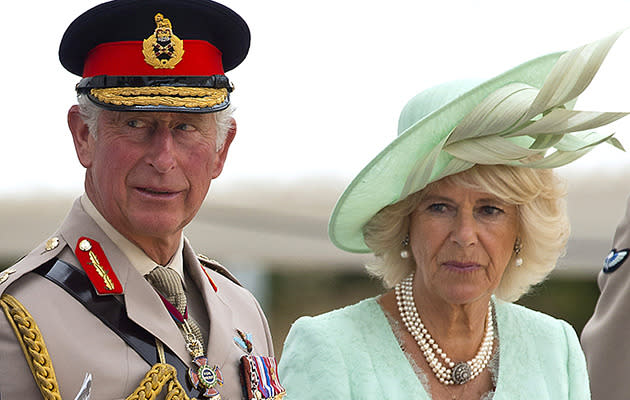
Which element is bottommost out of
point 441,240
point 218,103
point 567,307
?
point 567,307

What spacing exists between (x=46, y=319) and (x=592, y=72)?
1.71 m

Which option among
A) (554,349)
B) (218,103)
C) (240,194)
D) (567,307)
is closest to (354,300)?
(240,194)

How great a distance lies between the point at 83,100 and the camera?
241cm

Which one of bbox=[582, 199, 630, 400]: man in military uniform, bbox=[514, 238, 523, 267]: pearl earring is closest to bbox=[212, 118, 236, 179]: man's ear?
bbox=[514, 238, 523, 267]: pearl earring

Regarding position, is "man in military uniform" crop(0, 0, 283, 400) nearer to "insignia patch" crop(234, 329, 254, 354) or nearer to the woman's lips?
"insignia patch" crop(234, 329, 254, 354)

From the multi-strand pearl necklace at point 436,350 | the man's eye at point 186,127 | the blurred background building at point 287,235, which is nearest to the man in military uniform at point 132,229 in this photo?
the man's eye at point 186,127

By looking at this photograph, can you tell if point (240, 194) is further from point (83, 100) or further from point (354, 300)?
point (83, 100)

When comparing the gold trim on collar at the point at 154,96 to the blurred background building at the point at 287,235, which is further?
the blurred background building at the point at 287,235

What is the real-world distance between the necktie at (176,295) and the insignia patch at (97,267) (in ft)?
0.40

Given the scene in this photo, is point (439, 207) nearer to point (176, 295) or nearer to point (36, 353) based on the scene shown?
point (176, 295)

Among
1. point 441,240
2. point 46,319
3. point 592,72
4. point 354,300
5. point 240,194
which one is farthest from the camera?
point 354,300

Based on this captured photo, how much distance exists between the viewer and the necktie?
2443 mm

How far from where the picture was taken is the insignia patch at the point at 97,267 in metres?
2.32

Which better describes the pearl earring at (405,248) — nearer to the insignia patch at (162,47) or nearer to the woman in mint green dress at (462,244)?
the woman in mint green dress at (462,244)
